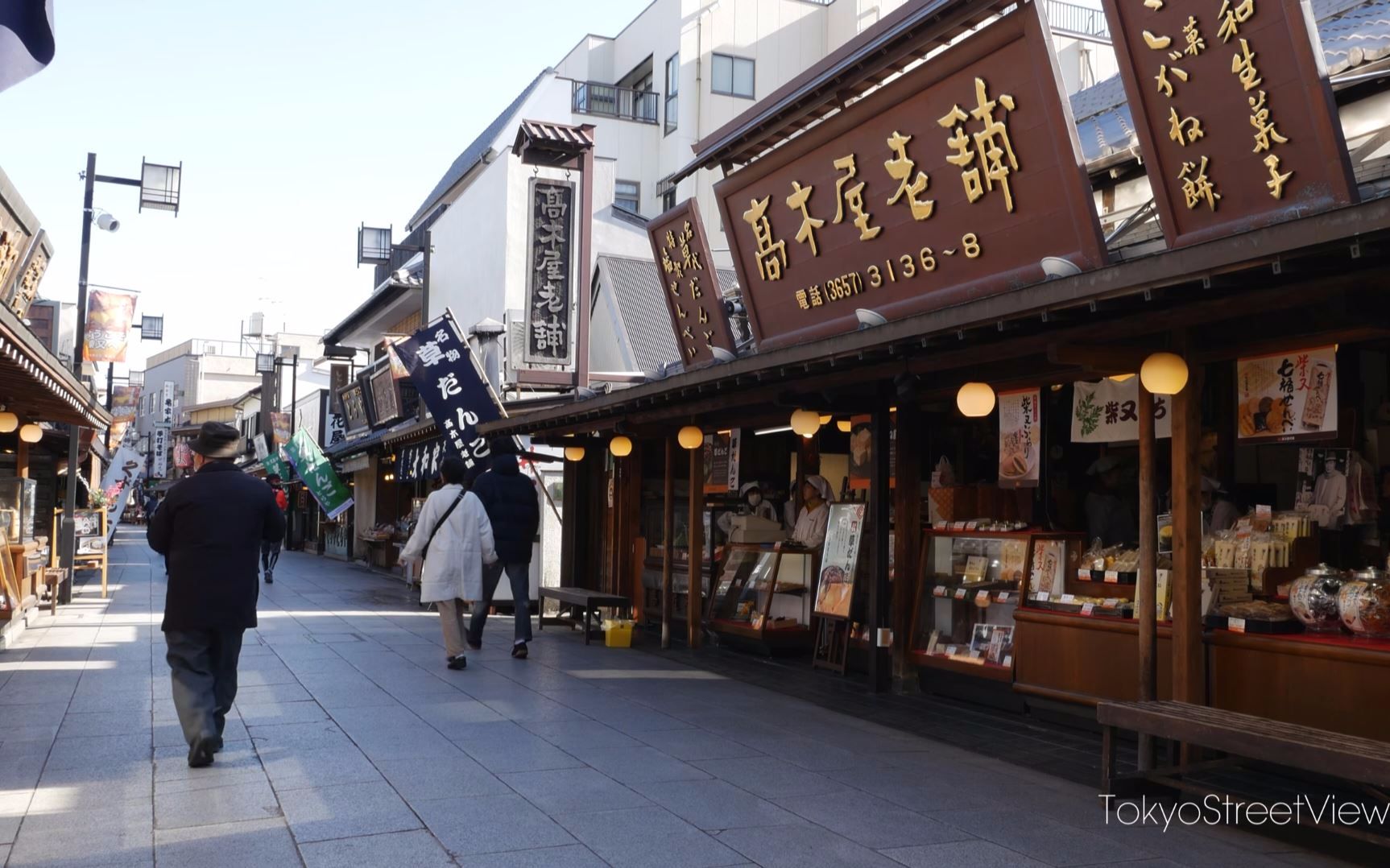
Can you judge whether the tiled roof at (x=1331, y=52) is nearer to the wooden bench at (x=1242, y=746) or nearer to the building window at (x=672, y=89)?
the wooden bench at (x=1242, y=746)

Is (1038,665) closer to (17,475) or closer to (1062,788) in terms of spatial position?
(1062,788)

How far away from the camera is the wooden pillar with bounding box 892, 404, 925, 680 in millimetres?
11219

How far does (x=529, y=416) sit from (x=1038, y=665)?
938 cm

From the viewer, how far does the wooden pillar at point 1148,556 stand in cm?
788

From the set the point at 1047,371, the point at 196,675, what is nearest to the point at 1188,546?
the point at 1047,371

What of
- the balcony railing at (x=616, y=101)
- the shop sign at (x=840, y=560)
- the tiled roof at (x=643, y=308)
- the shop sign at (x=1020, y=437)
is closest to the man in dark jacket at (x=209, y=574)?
the shop sign at (x=1020, y=437)

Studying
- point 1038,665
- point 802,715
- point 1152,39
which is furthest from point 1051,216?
point 802,715

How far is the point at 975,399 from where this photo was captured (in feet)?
31.1

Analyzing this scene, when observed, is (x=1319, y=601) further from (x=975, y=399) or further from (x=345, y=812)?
(x=345, y=812)

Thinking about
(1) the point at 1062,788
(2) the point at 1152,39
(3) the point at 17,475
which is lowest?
(1) the point at 1062,788

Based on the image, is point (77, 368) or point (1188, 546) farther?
point (77, 368)

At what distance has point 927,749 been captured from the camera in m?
8.62

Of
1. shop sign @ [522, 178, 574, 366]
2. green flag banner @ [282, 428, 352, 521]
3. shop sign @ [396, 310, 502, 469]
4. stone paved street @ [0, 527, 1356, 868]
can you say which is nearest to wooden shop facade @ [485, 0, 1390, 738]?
stone paved street @ [0, 527, 1356, 868]

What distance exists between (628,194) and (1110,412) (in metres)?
28.1
